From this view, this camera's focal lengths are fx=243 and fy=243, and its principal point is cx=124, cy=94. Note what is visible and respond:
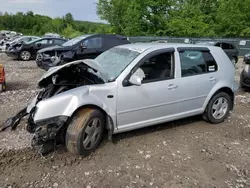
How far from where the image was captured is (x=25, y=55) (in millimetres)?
14602

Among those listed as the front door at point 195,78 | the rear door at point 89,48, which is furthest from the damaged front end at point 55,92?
the rear door at point 89,48

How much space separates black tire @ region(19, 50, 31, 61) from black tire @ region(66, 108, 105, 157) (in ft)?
41.7

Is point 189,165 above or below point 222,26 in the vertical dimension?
below

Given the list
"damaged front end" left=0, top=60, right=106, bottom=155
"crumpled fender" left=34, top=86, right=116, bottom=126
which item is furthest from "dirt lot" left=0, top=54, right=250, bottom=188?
"crumpled fender" left=34, top=86, right=116, bottom=126

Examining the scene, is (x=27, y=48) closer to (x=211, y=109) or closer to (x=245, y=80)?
(x=245, y=80)

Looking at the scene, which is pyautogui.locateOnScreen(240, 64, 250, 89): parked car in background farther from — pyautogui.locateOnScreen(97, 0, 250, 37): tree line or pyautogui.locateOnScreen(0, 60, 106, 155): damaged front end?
pyautogui.locateOnScreen(97, 0, 250, 37): tree line

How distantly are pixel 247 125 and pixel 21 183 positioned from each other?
4156 millimetres

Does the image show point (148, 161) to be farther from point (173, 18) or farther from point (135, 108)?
point (173, 18)

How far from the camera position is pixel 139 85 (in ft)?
11.7

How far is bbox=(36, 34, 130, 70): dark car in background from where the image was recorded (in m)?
9.62

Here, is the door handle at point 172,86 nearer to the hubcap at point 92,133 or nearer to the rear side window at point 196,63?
the rear side window at point 196,63

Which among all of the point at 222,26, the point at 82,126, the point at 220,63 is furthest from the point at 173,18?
the point at 82,126

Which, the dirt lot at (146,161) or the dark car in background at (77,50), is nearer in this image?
the dirt lot at (146,161)

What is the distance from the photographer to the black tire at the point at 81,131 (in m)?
3.21
